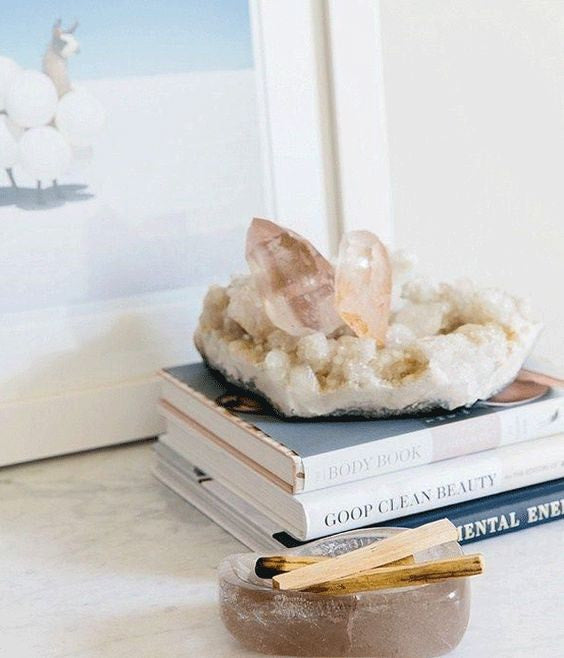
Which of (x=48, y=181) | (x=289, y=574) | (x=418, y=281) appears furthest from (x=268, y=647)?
(x=48, y=181)

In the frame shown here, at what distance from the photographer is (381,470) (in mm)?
746

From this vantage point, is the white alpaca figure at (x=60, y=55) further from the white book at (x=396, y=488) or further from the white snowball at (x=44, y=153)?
the white book at (x=396, y=488)

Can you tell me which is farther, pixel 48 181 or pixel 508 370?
pixel 48 181

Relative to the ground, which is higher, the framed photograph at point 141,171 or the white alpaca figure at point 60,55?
the white alpaca figure at point 60,55

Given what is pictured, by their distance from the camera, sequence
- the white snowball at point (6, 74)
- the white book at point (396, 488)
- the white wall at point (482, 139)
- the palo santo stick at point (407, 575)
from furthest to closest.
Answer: the white wall at point (482, 139) < the white snowball at point (6, 74) < the white book at point (396, 488) < the palo santo stick at point (407, 575)

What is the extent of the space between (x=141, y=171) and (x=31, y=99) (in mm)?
111

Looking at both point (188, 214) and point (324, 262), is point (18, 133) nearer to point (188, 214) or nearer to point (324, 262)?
point (188, 214)

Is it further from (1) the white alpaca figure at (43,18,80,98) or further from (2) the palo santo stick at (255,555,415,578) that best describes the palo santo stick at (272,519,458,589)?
(1) the white alpaca figure at (43,18,80,98)

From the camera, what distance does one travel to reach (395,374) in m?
0.78

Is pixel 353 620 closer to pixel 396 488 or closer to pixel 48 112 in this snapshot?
pixel 396 488

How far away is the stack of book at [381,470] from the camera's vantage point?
73 cm

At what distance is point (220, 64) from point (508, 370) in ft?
1.26

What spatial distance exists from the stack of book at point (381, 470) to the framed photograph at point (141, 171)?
19 cm

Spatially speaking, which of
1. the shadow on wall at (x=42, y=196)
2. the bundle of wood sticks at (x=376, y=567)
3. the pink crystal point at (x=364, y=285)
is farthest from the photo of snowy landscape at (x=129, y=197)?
the bundle of wood sticks at (x=376, y=567)
